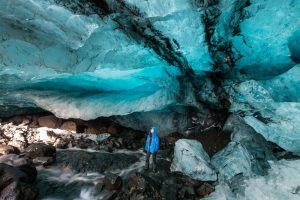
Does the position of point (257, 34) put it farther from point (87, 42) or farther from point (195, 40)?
point (87, 42)

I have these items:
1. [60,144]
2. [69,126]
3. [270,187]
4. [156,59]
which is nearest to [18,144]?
[60,144]

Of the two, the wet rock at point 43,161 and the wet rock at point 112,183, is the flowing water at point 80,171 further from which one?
the wet rock at point 112,183

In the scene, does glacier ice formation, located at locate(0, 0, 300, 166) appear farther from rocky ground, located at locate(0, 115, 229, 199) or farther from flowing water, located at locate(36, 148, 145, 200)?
A: flowing water, located at locate(36, 148, 145, 200)

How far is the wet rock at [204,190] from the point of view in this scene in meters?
7.09

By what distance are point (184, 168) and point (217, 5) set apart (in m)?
4.89

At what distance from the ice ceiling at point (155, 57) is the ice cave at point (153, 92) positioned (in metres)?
0.04

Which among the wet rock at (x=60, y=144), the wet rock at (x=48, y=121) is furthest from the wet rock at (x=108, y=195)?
the wet rock at (x=48, y=121)

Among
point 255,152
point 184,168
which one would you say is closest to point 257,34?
point 255,152

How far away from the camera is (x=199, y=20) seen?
6828 mm

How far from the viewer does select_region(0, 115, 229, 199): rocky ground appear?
671cm

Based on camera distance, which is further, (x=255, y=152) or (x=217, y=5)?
(x=255, y=152)

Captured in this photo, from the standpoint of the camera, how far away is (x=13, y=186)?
6.06 metres

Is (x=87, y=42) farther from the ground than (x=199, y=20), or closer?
closer

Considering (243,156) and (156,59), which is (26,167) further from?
(243,156)
